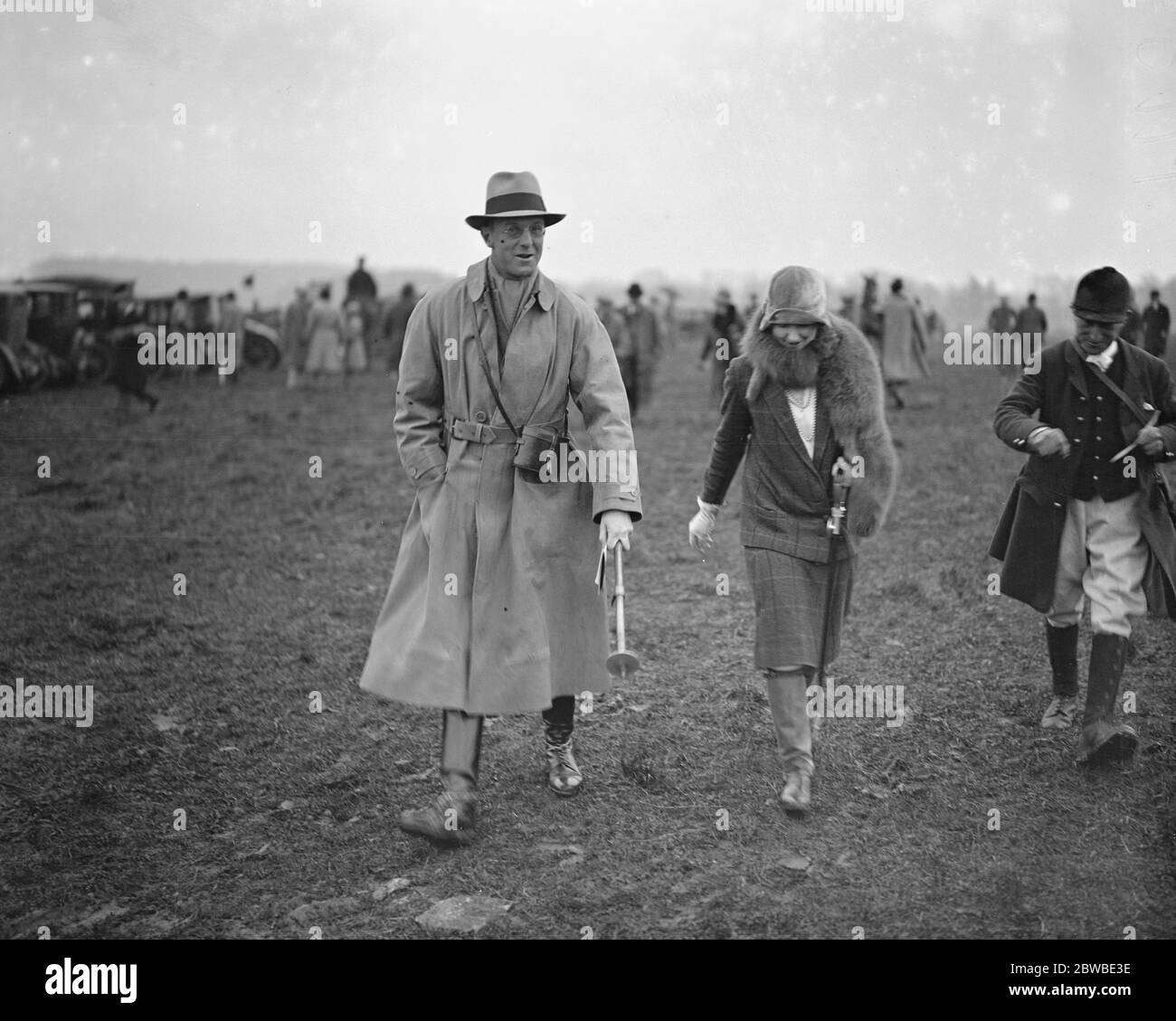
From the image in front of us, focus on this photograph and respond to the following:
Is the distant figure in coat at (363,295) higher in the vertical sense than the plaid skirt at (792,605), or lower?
higher

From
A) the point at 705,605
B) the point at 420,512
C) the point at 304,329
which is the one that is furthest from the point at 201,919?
the point at 304,329

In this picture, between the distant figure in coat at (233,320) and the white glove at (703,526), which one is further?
the distant figure in coat at (233,320)

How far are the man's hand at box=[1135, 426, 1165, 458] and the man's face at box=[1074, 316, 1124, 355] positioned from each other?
14.4 inches

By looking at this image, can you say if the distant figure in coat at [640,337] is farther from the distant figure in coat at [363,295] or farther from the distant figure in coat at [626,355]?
the distant figure in coat at [363,295]

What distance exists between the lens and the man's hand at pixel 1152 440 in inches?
182

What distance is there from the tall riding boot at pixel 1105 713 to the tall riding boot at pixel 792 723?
3.48ft

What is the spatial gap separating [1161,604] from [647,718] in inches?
82.3

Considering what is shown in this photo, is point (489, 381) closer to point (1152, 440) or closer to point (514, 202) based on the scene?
point (514, 202)

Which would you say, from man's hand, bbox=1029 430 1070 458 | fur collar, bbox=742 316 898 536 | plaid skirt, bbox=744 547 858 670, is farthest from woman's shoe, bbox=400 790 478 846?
man's hand, bbox=1029 430 1070 458

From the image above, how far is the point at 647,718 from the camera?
18.2 ft

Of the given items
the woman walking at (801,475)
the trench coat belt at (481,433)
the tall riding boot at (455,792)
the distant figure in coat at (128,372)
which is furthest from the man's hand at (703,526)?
the distant figure in coat at (128,372)

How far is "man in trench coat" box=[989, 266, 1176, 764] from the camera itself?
4.73 meters

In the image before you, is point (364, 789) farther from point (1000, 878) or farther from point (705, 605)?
point (705, 605)

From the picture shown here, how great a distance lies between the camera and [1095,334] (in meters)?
4.78
